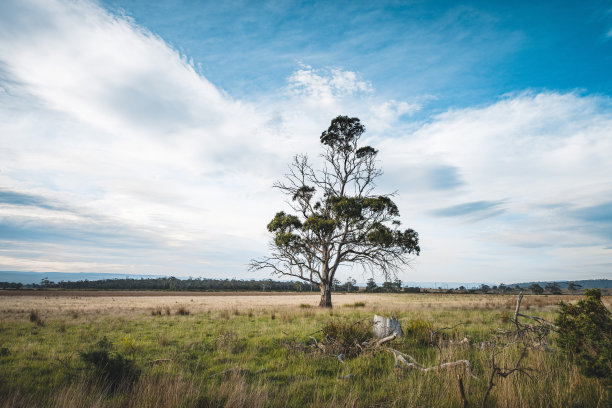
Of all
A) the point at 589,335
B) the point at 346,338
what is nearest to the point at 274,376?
the point at 346,338

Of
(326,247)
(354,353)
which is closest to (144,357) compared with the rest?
(354,353)

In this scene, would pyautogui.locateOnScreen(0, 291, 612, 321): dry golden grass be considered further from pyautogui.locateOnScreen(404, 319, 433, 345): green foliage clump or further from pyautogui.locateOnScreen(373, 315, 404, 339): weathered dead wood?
pyautogui.locateOnScreen(373, 315, 404, 339): weathered dead wood

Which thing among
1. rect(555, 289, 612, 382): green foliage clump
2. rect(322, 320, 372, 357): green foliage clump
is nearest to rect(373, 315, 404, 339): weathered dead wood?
rect(322, 320, 372, 357): green foliage clump

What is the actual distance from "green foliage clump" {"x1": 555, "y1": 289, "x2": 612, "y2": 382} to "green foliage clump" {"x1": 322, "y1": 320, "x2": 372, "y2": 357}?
354 centimetres

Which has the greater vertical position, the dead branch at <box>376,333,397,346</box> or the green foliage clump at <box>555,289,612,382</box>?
the green foliage clump at <box>555,289,612,382</box>

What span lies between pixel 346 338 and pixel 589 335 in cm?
433

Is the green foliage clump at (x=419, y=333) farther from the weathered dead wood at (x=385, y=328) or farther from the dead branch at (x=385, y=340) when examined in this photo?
the dead branch at (x=385, y=340)

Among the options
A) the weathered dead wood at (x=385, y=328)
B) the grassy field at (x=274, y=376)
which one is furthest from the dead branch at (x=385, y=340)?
the weathered dead wood at (x=385, y=328)

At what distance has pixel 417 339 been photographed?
7434 millimetres

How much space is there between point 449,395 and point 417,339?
412 centimetres

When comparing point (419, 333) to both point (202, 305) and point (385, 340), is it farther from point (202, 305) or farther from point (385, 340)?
point (202, 305)

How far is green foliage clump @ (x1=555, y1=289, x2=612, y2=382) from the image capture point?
3.61m

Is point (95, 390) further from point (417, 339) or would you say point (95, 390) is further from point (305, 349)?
point (417, 339)

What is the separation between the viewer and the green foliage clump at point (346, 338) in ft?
21.3
